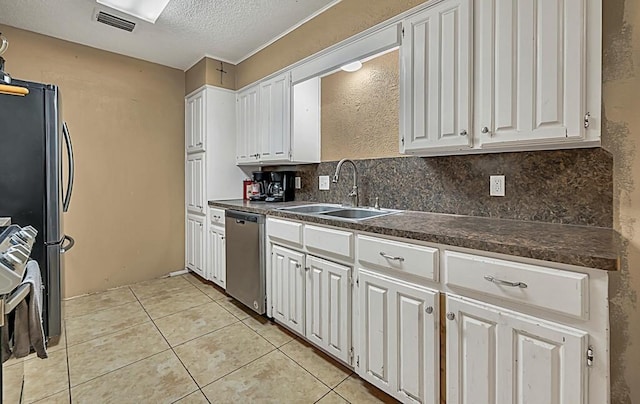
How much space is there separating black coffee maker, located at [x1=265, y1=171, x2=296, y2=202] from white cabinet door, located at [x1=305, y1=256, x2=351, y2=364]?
1173 mm

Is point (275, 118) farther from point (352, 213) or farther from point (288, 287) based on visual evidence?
point (288, 287)

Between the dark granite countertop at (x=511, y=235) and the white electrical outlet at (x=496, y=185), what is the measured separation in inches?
6.0

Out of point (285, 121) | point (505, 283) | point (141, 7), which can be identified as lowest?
point (505, 283)

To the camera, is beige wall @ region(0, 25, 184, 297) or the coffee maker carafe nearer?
beige wall @ region(0, 25, 184, 297)

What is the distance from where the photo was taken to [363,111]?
2.50 m

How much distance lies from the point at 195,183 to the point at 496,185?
9.83 ft

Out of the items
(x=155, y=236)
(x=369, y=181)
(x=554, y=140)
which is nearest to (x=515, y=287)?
(x=554, y=140)

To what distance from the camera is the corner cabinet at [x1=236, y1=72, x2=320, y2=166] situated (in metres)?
2.71

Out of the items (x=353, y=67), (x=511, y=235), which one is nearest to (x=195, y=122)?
(x=353, y=67)

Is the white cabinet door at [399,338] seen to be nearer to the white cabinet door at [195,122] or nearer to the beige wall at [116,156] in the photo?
the white cabinet door at [195,122]

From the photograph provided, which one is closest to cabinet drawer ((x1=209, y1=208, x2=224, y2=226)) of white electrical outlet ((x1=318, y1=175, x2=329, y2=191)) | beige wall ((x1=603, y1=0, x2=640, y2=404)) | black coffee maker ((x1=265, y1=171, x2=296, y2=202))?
black coffee maker ((x1=265, y1=171, x2=296, y2=202))

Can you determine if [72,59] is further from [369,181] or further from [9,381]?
[369,181]

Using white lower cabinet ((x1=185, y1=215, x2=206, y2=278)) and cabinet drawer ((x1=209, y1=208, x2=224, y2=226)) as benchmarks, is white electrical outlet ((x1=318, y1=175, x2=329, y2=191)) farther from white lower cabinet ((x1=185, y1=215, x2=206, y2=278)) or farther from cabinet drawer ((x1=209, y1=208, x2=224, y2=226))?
white lower cabinet ((x1=185, y1=215, x2=206, y2=278))

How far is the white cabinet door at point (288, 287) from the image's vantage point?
81.3 inches
